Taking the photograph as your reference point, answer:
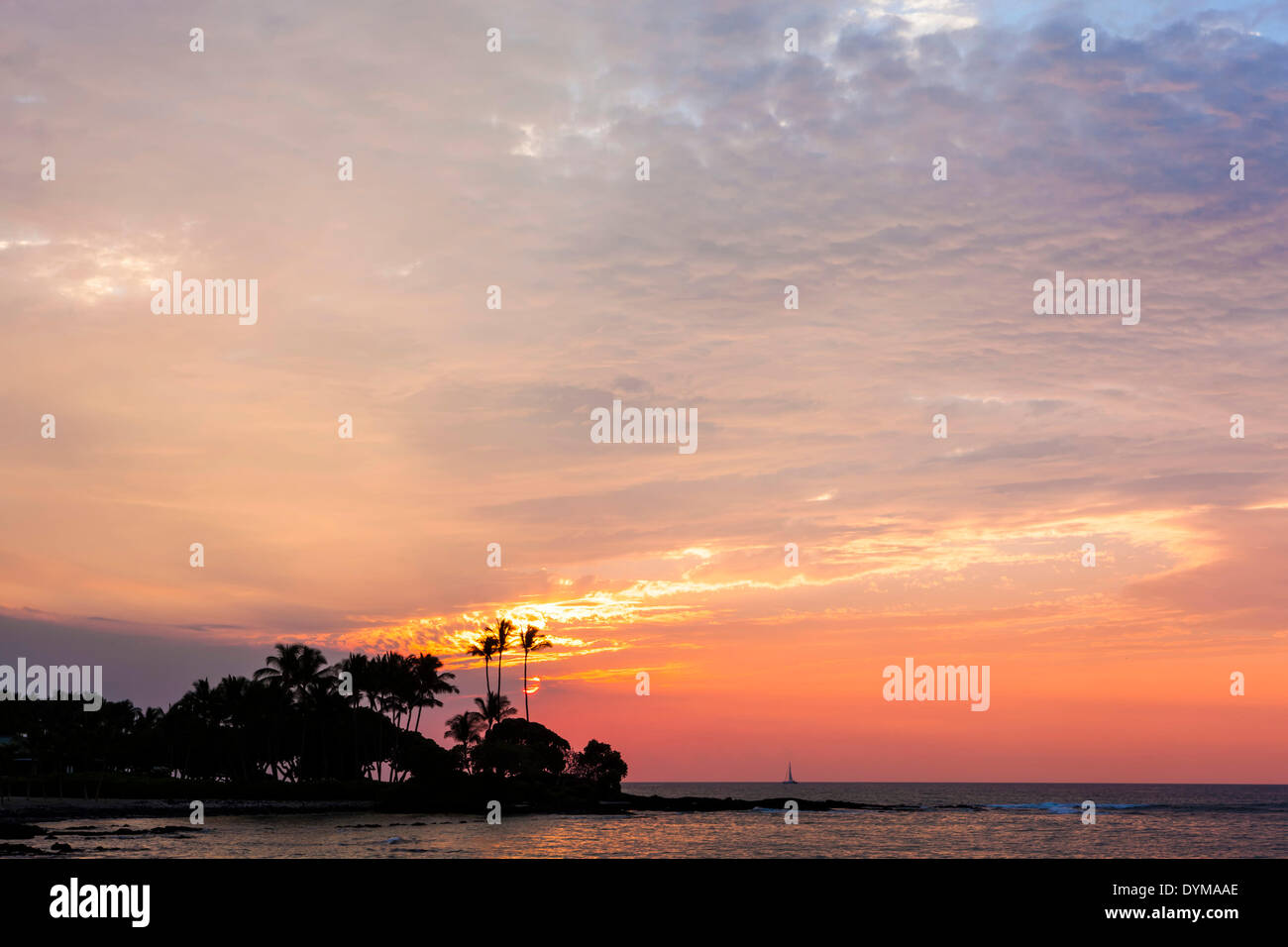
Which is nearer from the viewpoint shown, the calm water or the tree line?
the calm water

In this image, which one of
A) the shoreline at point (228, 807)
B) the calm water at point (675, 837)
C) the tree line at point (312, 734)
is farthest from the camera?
the tree line at point (312, 734)

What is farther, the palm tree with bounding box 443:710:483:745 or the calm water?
the palm tree with bounding box 443:710:483:745

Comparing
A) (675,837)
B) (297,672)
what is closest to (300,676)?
(297,672)

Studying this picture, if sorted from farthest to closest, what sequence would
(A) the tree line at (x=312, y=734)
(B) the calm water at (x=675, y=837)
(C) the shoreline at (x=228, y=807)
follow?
(A) the tree line at (x=312, y=734)
(C) the shoreline at (x=228, y=807)
(B) the calm water at (x=675, y=837)

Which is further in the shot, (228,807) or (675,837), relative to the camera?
(228,807)

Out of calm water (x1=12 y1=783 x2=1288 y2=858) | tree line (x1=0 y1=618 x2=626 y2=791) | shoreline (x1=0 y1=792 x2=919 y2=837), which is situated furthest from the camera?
tree line (x1=0 y1=618 x2=626 y2=791)

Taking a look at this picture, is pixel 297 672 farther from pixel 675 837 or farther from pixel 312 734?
pixel 675 837

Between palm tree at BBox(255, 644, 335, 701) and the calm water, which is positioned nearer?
the calm water

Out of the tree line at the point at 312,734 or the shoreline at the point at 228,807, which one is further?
the tree line at the point at 312,734

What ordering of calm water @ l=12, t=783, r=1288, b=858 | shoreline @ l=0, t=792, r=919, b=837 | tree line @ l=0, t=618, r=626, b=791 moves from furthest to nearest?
tree line @ l=0, t=618, r=626, b=791, shoreline @ l=0, t=792, r=919, b=837, calm water @ l=12, t=783, r=1288, b=858

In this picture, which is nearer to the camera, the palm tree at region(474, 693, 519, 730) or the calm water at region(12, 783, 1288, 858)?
the calm water at region(12, 783, 1288, 858)
